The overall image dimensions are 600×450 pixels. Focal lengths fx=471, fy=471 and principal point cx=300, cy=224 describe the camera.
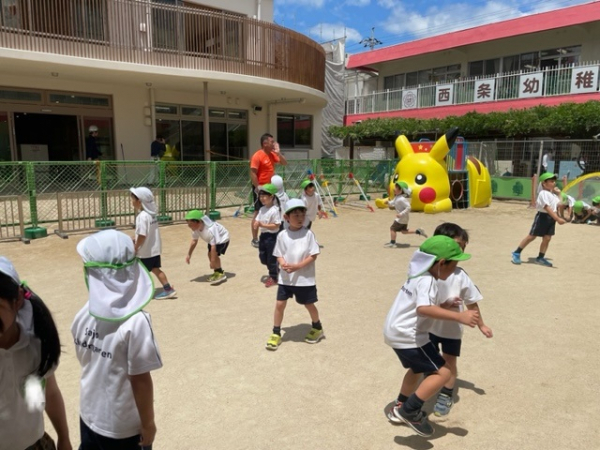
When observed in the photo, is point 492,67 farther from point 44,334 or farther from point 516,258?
point 44,334

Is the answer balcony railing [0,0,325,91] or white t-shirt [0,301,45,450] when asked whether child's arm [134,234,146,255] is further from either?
balcony railing [0,0,325,91]

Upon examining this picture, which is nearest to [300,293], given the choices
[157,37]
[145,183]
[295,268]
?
[295,268]

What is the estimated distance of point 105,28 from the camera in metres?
11.3

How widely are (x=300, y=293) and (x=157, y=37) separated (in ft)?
35.2

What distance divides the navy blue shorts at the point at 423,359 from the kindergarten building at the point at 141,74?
1080cm

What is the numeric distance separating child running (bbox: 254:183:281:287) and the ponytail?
4.25 meters

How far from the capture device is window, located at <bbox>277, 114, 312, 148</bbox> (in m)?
17.9

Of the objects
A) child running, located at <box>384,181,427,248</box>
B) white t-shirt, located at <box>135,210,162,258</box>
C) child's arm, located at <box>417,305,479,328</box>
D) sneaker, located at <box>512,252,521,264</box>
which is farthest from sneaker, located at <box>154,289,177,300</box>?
sneaker, located at <box>512,252,521,264</box>

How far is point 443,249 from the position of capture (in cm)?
265

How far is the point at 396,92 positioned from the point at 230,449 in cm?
2089

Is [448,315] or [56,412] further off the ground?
[448,315]

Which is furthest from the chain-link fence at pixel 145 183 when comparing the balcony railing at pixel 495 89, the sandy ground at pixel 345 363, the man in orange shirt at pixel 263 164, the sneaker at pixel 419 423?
the sneaker at pixel 419 423

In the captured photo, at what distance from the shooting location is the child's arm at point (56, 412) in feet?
6.03

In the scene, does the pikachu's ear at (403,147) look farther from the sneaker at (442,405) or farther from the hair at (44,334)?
the hair at (44,334)
